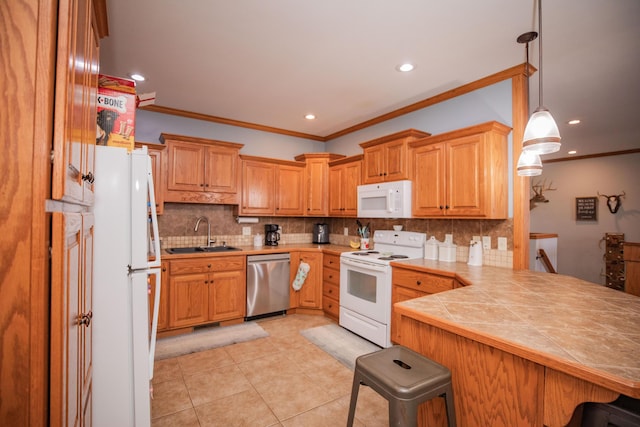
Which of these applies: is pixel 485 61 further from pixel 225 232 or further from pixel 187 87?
pixel 225 232

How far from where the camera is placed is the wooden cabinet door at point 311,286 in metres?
4.07

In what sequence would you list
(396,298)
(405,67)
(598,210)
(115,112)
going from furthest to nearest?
(598,210) < (396,298) < (405,67) < (115,112)

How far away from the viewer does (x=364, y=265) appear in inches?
130

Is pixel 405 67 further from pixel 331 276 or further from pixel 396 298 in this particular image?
pixel 331 276

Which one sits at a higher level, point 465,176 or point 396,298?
point 465,176

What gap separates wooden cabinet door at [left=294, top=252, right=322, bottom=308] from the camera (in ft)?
13.4

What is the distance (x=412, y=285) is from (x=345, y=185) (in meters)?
1.85

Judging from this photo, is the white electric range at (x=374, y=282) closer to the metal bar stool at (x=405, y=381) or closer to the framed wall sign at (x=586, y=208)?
the metal bar stool at (x=405, y=381)

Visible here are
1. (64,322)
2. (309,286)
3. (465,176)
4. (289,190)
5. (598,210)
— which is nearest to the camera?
(64,322)

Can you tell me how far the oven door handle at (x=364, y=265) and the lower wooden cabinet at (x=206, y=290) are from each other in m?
1.26

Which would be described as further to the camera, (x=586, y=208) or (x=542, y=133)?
(x=586, y=208)

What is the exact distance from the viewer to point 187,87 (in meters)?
3.19

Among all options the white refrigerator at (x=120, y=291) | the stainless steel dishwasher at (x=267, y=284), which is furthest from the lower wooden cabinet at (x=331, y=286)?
the white refrigerator at (x=120, y=291)

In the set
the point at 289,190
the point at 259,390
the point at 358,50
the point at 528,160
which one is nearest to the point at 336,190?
the point at 289,190
